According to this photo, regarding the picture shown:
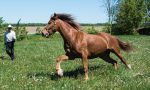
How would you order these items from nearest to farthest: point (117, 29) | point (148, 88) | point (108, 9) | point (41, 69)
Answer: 1. point (148, 88)
2. point (41, 69)
3. point (117, 29)
4. point (108, 9)

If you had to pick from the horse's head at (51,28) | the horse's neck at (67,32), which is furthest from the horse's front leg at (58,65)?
the horse's head at (51,28)

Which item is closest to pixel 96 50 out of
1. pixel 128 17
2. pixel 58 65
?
pixel 58 65

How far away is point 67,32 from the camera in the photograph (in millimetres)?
14938

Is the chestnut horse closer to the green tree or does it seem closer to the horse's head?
the horse's head

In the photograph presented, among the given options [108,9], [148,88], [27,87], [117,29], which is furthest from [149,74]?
[108,9]

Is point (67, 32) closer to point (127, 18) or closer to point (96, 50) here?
point (96, 50)

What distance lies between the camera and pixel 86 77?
568 inches

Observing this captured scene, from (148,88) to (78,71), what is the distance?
5354 mm

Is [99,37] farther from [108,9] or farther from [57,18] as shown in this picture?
[108,9]

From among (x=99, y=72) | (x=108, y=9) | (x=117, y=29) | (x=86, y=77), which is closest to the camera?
(x=86, y=77)

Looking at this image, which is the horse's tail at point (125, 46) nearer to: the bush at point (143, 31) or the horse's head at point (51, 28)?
the horse's head at point (51, 28)

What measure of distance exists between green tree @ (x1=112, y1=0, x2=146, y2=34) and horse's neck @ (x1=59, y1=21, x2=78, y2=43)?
232 ft

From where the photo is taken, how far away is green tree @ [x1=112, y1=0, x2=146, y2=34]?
86.7 m

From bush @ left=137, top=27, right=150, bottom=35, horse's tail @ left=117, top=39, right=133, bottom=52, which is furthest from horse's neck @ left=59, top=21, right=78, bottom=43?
bush @ left=137, top=27, right=150, bottom=35
